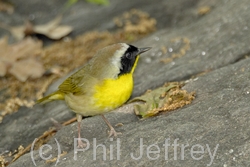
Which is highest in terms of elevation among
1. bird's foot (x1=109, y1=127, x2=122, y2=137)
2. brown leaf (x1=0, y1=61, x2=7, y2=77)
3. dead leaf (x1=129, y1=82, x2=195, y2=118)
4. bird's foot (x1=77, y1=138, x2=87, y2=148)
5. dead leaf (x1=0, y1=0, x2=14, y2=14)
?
dead leaf (x1=0, y1=0, x2=14, y2=14)

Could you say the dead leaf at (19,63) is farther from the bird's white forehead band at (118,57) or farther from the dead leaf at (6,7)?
the bird's white forehead band at (118,57)

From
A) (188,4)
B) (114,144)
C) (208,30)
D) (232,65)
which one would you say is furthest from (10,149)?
(188,4)

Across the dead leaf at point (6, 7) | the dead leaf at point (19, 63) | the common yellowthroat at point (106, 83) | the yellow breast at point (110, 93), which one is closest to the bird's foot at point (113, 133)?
the common yellowthroat at point (106, 83)

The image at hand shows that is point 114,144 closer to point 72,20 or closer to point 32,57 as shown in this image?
point 32,57

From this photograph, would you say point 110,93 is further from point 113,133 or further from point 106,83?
point 113,133

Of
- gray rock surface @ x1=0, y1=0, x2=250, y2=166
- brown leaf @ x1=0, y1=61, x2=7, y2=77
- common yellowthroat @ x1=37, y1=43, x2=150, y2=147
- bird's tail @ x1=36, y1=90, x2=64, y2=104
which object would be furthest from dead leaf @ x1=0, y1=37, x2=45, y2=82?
common yellowthroat @ x1=37, y1=43, x2=150, y2=147

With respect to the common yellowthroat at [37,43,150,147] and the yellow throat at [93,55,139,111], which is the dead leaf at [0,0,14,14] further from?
the yellow throat at [93,55,139,111]
